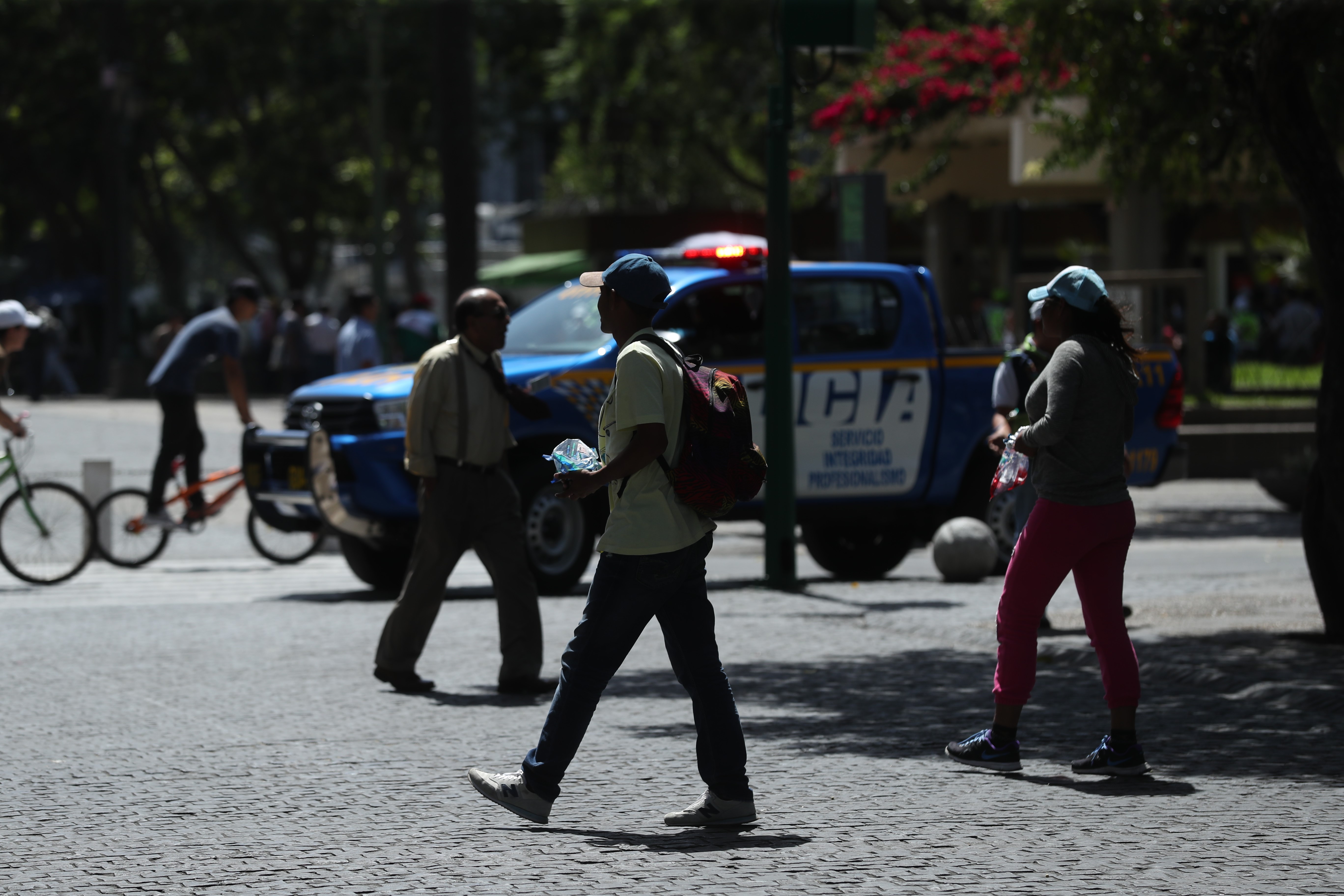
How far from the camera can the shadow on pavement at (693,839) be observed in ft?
18.6

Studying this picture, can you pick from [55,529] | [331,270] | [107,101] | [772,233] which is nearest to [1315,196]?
[772,233]

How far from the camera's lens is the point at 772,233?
1211cm

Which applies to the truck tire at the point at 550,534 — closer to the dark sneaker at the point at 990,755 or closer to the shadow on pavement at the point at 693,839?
the dark sneaker at the point at 990,755

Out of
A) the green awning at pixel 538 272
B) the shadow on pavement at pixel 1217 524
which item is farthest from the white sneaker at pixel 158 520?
the green awning at pixel 538 272

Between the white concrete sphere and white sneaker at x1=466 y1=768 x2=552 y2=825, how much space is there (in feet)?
22.8

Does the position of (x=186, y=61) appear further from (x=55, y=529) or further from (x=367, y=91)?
(x=55, y=529)

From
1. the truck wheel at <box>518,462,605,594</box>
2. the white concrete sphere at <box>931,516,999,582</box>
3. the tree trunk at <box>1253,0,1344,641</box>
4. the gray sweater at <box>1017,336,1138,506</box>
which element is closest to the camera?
the gray sweater at <box>1017,336,1138,506</box>

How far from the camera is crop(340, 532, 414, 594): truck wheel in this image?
12.4 meters

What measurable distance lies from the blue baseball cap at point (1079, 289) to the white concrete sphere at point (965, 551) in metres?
5.99

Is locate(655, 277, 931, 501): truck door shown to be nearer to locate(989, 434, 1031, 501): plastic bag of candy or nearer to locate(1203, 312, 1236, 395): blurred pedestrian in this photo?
locate(989, 434, 1031, 501): plastic bag of candy

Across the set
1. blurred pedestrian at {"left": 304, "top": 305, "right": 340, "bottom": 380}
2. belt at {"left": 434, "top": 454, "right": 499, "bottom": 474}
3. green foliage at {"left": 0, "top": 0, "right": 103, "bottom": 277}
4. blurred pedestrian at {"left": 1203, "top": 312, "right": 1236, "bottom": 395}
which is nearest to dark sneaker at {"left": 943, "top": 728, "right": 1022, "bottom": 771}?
belt at {"left": 434, "top": 454, "right": 499, "bottom": 474}

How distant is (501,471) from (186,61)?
3491cm

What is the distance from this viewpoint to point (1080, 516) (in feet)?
21.6

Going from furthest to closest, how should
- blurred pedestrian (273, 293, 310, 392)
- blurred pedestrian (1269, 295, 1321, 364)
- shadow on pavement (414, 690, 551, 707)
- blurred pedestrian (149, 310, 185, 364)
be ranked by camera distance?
blurred pedestrian (273, 293, 310, 392), blurred pedestrian (1269, 295, 1321, 364), blurred pedestrian (149, 310, 185, 364), shadow on pavement (414, 690, 551, 707)
